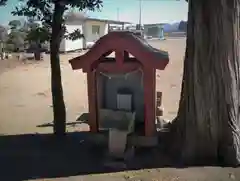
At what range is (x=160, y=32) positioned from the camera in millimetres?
67188

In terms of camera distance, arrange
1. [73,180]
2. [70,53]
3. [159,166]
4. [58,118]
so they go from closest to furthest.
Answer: [73,180] → [159,166] → [58,118] → [70,53]

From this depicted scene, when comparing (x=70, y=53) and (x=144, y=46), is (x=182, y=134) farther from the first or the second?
(x=70, y=53)

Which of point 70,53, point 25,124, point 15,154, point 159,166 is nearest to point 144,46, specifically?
point 159,166

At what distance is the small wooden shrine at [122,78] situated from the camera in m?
7.31

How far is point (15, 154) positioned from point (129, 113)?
2613mm

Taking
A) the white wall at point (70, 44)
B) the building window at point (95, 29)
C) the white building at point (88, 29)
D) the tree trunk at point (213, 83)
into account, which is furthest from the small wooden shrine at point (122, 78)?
the building window at point (95, 29)

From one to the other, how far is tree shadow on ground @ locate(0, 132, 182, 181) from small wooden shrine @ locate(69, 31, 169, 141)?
56 cm

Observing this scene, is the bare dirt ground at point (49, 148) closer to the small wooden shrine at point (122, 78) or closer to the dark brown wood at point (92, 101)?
the dark brown wood at point (92, 101)

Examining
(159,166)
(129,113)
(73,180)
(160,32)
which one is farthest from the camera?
(160,32)

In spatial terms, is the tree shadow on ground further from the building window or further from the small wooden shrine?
the building window

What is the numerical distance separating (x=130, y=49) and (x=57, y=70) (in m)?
2.10

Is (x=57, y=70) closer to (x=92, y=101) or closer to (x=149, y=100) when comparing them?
(x=92, y=101)

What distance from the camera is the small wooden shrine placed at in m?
7.31

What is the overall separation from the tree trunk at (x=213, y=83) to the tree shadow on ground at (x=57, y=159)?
77 centimetres
